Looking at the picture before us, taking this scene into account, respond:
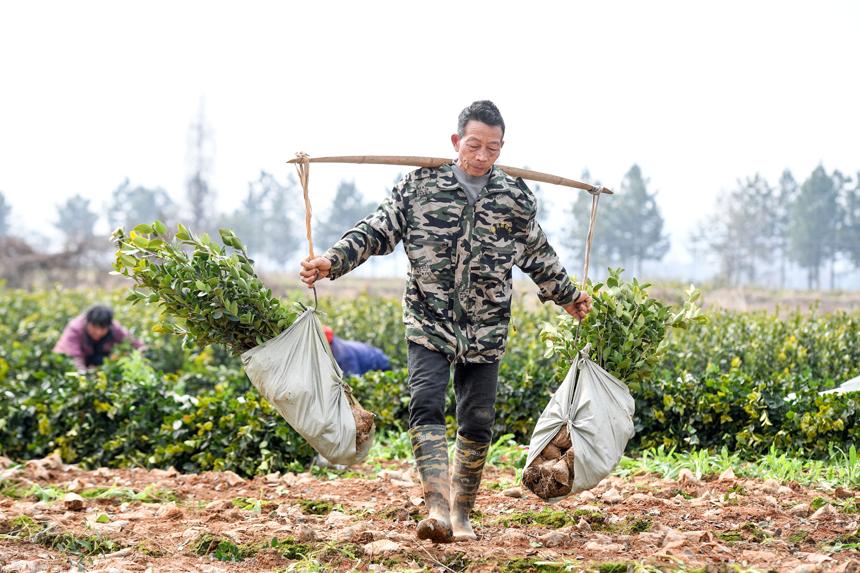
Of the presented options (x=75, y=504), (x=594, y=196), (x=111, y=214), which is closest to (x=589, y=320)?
(x=594, y=196)

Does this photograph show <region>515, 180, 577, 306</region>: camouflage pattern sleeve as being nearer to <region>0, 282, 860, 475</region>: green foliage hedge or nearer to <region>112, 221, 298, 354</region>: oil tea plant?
<region>0, 282, 860, 475</region>: green foliage hedge

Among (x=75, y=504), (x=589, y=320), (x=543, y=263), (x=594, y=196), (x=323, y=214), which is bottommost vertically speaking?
(x=75, y=504)

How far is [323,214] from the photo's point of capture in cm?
8881

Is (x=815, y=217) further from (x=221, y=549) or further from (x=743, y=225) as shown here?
(x=221, y=549)

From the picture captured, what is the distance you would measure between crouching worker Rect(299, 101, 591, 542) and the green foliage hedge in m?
0.65

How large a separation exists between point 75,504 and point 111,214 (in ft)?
331

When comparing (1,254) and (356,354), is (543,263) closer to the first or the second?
(356,354)

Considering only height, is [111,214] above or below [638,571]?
above

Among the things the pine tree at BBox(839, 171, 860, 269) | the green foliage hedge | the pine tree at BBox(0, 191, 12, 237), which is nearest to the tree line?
the pine tree at BBox(839, 171, 860, 269)

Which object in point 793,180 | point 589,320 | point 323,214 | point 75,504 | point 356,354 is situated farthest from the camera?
point 323,214

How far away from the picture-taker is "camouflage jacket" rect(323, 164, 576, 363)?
364cm

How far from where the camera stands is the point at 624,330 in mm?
4055

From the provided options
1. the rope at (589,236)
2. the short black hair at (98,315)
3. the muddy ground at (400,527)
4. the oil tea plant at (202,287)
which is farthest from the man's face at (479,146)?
the short black hair at (98,315)

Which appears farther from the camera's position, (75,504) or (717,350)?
(717,350)
